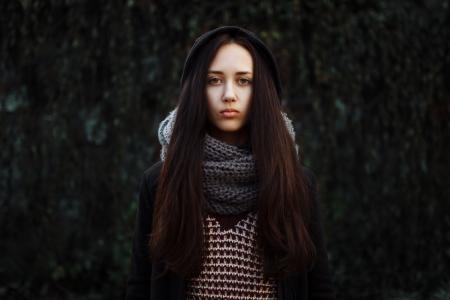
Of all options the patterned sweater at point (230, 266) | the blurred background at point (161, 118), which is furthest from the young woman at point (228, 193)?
the blurred background at point (161, 118)

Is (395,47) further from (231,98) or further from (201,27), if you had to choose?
(231,98)

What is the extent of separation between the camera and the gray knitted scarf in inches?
73.9

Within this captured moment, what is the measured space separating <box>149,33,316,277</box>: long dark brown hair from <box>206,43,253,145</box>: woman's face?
0.02 m

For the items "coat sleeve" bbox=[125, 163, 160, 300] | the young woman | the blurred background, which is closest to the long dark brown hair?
the young woman

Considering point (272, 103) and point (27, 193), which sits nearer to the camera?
point (272, 103)

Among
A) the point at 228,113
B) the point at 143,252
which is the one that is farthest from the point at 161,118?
the point at 228,113

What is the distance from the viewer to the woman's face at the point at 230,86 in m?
1.87

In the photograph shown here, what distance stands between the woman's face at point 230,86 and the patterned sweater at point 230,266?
0.32m

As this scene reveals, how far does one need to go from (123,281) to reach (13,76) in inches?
57.6

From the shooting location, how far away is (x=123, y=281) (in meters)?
3.72

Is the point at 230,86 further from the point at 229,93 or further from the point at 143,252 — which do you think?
the point at 143,252

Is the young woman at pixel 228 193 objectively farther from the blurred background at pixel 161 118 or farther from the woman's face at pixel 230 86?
the blurred background at pixel 161 118

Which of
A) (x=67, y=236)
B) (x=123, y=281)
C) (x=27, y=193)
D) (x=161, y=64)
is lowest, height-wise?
(x=123, y=281)

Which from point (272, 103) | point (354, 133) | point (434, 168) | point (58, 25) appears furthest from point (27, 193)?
point (434, 168)
